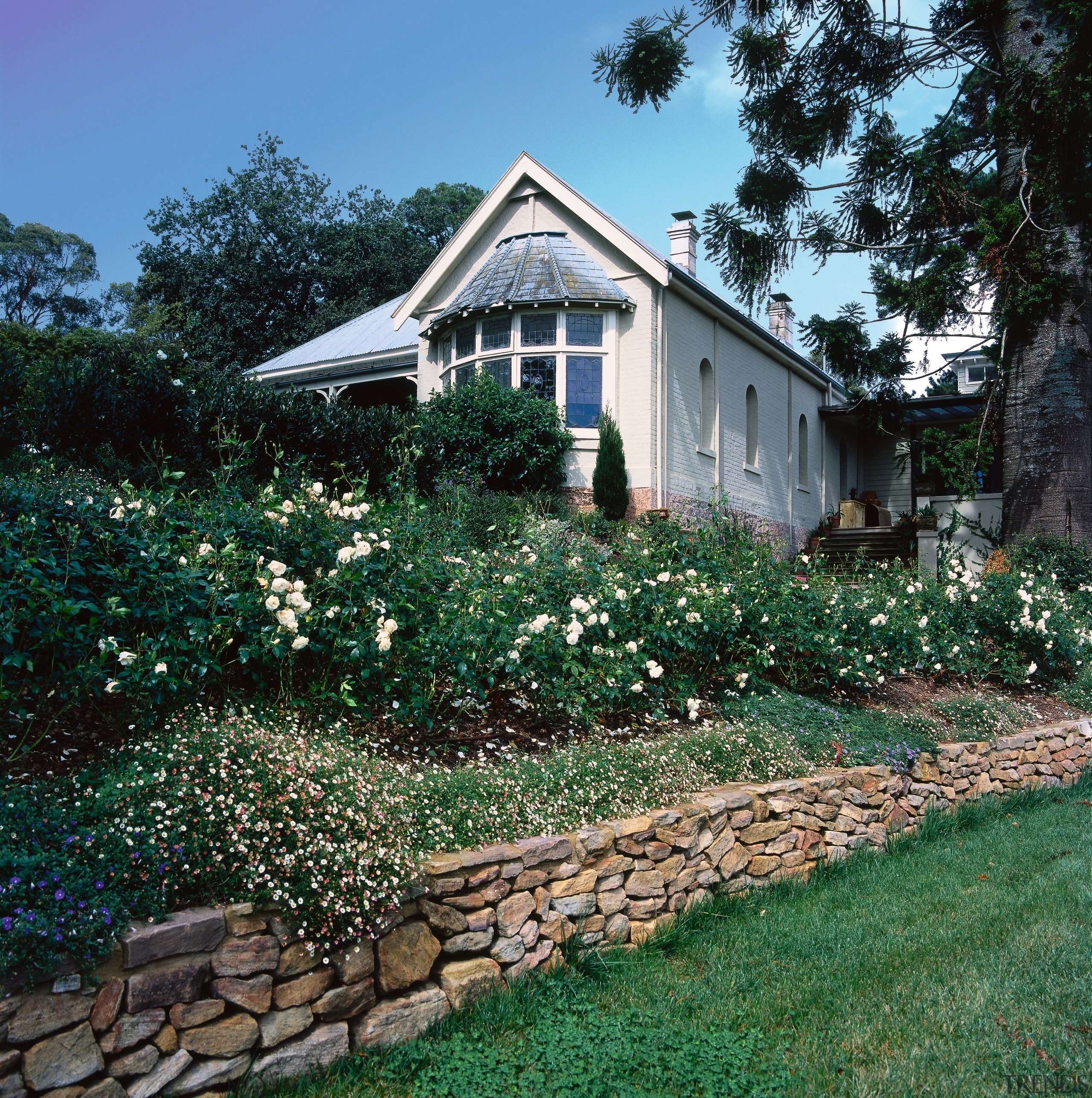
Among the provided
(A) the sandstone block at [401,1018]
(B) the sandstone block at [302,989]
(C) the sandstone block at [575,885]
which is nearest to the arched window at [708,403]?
(C) the sandstone block at [575,885]

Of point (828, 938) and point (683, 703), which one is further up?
point (683, 703)

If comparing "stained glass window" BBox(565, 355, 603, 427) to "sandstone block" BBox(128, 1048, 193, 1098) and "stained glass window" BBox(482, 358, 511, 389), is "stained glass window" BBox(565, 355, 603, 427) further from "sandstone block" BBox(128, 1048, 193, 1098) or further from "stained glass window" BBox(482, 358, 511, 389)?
"sandstone block" BBox(128, 1048, 193, 1098)

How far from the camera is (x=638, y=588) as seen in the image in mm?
6023

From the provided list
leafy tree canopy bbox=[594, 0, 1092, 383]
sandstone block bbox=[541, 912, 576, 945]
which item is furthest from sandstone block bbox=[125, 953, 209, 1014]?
leafy tree canopy bbox=[594, 0, 1092, 383]

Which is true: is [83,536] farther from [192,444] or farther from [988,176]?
[988,176]

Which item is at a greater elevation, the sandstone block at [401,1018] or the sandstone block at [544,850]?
the sandstone block at [544,850]

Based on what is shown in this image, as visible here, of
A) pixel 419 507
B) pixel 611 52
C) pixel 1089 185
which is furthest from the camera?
pixel 611 52

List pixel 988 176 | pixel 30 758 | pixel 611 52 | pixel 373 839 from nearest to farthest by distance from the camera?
pixel 373 839 → pixel 30 758 → pixel 611 52 → pixel 988 176

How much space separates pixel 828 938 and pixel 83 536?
396cm

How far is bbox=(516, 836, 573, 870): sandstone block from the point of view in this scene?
386 centimetres

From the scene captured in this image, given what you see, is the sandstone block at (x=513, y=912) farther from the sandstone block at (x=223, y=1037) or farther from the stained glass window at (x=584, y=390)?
the stained glass window at (x=584, y=390)

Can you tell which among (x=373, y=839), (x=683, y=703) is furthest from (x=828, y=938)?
(x=373, y=839)

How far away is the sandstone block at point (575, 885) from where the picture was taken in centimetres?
398

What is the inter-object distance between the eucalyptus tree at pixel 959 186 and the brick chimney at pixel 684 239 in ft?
21.0
